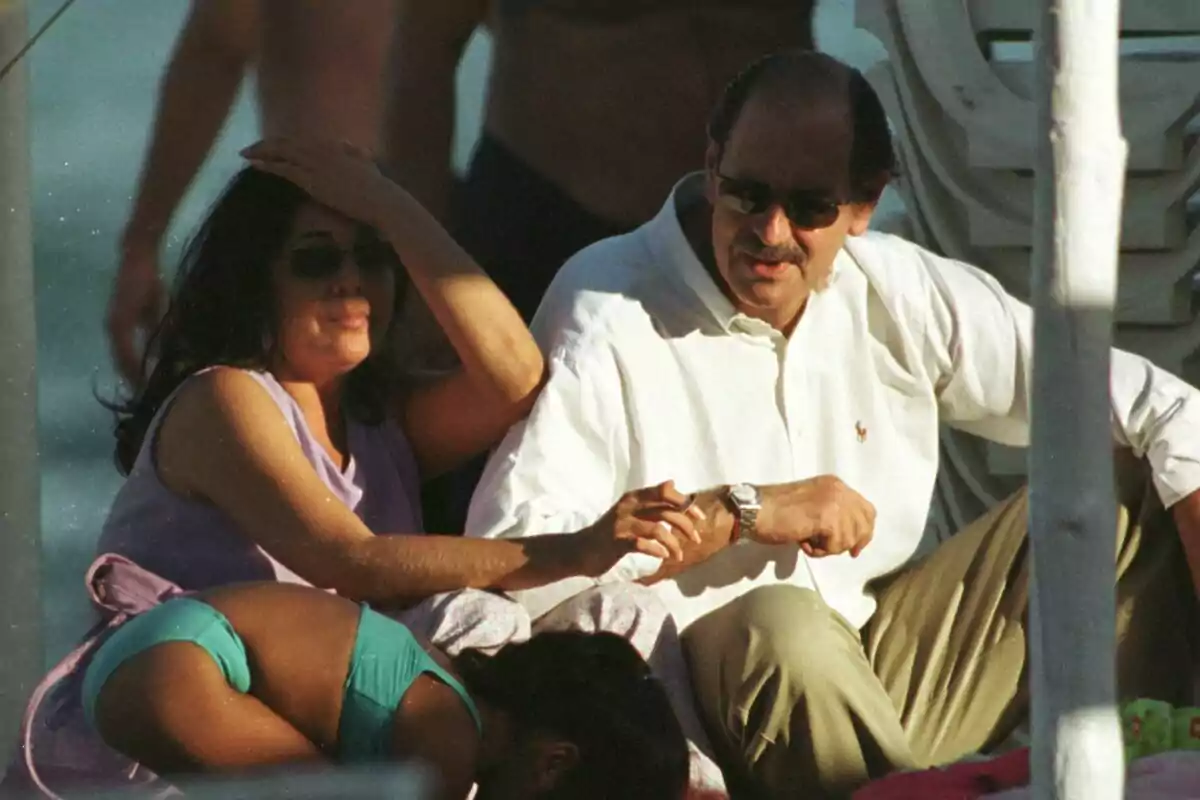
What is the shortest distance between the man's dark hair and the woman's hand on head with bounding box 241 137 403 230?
0.40 meters

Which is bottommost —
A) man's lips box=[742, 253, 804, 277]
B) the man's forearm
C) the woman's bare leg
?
the woman's bare leg

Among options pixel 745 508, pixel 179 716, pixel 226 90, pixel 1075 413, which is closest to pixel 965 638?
pixel 745 508

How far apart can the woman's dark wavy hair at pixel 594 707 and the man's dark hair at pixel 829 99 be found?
2.12 ft

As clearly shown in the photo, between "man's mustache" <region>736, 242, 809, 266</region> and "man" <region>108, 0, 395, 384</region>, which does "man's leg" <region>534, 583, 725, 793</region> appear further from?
"man" <region>108, 0, 395, 384</region>

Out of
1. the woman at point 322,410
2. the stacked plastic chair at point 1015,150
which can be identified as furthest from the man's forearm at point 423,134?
the stacked plastic chair at point 1015,150

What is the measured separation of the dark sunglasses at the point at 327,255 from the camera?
2746 millimetres

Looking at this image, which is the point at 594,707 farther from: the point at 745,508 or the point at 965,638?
the point at 965,638

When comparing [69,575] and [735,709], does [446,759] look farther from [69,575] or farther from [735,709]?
[69,575]

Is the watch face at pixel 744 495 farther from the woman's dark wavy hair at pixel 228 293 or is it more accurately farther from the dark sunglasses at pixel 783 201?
the woman's dark wavy hair at pixel 228 293

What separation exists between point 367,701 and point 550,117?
91cm

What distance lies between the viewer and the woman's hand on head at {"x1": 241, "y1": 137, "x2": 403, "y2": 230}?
9.03 ft

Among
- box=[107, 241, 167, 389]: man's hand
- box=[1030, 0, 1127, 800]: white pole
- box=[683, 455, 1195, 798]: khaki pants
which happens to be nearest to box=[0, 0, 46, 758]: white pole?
box=[107, 241, 167, 389]: man's hand

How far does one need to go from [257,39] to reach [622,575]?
80 cm

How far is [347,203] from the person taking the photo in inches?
108
